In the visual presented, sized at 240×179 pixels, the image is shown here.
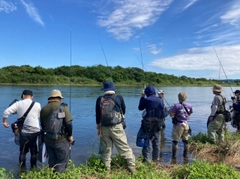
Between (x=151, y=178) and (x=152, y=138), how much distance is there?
1.29 m

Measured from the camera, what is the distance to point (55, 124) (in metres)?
4.04

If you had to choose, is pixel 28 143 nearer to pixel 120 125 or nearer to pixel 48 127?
pixel 48 127

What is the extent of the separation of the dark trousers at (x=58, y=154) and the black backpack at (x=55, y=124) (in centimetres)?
23

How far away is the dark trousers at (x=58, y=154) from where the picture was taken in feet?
13.9

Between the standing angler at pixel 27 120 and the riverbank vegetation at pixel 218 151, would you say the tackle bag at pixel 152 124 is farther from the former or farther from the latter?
the standing angler at pixel 27 120

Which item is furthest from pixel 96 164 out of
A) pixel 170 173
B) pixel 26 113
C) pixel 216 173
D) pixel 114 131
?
pixel 216 173

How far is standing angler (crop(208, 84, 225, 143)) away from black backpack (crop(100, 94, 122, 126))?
3627 millimetres

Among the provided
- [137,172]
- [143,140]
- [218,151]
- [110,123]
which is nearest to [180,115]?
[143,140]

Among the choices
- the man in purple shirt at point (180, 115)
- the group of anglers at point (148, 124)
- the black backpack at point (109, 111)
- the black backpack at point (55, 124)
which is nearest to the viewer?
the black backpack at point (55, 124)

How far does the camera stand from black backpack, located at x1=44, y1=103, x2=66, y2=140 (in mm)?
4039

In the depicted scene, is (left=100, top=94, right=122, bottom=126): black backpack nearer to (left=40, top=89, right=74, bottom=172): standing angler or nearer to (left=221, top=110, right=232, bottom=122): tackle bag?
(left=40, top=89, right=74, bottom=172): standing angler

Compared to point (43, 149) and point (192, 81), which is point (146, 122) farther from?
point (192, 81)

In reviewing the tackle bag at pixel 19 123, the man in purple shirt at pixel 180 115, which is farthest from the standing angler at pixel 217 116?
Answer: the tackle bag at pixel 19 123

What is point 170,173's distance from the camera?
465 centimetres
